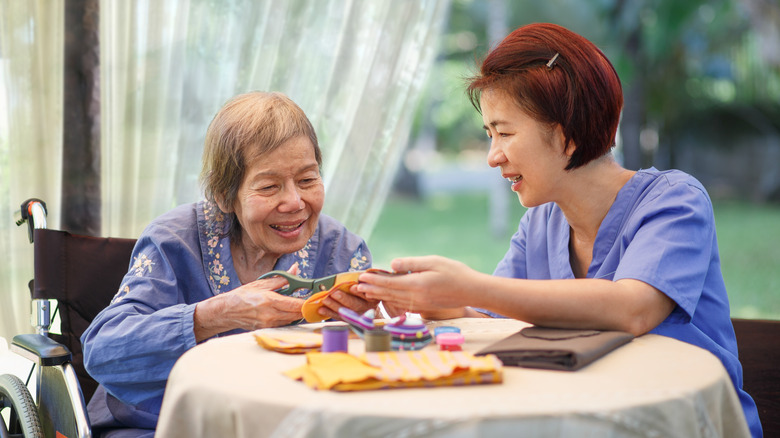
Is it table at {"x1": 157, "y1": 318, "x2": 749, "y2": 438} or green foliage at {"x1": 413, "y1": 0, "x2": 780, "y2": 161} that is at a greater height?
green foliage at {"x1": 413, "y1": 0, "x2": 780, "y2": 161}

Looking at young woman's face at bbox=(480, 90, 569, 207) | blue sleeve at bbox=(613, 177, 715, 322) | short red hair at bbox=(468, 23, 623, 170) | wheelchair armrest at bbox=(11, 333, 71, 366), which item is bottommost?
wheelchair armrest at bbox=(11, 333, 71, 366)

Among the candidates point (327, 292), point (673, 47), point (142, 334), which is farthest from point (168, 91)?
point (673, 47)

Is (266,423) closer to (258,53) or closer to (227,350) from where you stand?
(227,350)

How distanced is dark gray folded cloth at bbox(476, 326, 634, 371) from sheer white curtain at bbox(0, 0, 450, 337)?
6.21ft

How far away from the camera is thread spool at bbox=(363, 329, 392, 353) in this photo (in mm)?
1357

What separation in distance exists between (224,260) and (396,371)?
34.7 inches

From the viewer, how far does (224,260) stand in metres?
1.89

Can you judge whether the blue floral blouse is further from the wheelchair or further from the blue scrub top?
the blue scrub top

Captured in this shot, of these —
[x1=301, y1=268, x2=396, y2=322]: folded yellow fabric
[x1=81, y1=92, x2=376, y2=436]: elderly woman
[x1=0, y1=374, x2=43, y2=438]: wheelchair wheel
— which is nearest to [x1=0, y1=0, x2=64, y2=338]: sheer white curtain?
[x1=0, y1=374, x2=43, y2=438]: wheelchair wheel

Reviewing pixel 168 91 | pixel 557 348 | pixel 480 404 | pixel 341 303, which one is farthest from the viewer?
pixel 168 91

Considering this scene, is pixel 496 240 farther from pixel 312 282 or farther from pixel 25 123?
pixel 312 282

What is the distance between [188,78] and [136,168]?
16.5 inches

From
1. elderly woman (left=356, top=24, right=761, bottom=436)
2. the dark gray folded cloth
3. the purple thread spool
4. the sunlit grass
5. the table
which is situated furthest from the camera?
the sunlit grass

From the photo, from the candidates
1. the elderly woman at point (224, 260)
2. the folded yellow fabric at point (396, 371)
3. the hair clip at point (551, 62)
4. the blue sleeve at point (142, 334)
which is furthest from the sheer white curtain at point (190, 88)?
the folded yellow fabric at point (396, 371)
